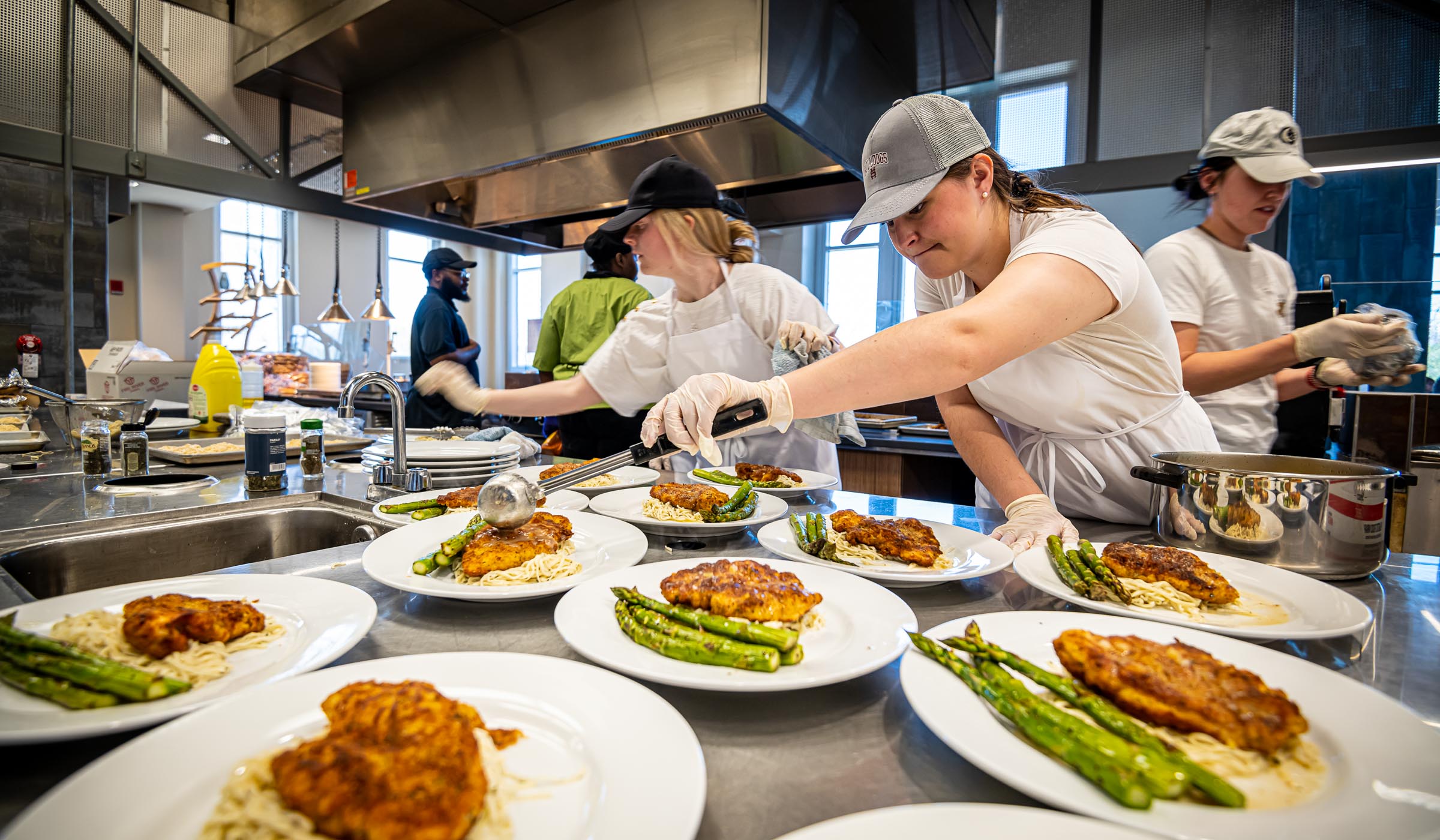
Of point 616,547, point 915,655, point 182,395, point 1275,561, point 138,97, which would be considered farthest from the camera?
point 182,395

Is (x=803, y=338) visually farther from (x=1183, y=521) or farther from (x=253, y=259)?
(x=253, y=259)

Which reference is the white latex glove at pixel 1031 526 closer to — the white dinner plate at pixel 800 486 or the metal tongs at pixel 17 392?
the white dinner plate at pixel 800 486

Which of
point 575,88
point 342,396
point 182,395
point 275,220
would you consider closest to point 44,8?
point 182,395

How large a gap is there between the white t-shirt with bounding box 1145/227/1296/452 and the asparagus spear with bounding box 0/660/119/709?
134 inches

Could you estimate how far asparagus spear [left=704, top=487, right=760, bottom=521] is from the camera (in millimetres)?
1618

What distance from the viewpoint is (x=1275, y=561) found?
1.25 metres

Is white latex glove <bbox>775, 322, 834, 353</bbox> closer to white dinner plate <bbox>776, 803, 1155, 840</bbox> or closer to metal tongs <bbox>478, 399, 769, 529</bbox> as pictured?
metal tongs <bbox>478, 399, 769, 529</bbox>

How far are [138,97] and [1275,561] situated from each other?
661 centimetres

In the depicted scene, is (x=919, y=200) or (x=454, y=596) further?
(x=919, y=200)

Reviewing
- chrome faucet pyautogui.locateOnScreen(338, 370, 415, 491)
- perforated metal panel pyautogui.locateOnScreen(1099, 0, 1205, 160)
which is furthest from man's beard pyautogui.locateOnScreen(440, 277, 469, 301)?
perforated metal panel pyautogui.locateOnScreen(1099, 0, 1205, 160)

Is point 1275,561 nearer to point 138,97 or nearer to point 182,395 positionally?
point 138,97

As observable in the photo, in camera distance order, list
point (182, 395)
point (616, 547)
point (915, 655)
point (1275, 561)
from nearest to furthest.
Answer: point (915, 655), point (1275, 561), point (616, 547), point (182, 395)

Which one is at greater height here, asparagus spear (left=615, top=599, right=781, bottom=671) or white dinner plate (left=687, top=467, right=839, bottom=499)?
white dinner plate (left=687, top=467, right=839, bottom=499)

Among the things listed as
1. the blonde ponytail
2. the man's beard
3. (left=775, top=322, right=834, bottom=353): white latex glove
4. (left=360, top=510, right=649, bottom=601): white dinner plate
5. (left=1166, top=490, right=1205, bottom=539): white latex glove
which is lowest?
(left=360, top=510, right=649, bottom=601): white dinner plate
